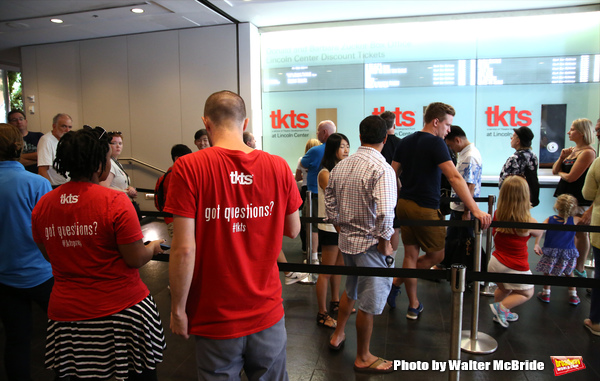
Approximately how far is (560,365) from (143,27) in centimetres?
797

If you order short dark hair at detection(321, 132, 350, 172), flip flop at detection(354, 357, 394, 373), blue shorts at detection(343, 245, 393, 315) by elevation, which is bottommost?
flip flop at detection(354, 357, 394, 373)

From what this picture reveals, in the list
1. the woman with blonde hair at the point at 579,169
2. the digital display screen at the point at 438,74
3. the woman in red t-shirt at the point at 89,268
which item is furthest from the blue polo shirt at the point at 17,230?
the digital display screen at the point at 438,74

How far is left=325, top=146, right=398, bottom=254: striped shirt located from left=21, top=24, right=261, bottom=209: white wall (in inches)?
208

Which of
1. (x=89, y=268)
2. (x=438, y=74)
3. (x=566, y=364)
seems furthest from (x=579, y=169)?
(x=89, y=268)

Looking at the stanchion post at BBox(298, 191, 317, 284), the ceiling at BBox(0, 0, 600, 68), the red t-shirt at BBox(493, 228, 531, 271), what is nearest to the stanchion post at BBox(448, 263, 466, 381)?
the red t-shirt at BBox(493, 228, 531, 271)

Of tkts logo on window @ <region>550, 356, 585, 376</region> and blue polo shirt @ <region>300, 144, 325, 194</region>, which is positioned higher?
blue polo shirt @ <region>300, 144, 325, 194</region>

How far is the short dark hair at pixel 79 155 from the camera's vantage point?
1.70m

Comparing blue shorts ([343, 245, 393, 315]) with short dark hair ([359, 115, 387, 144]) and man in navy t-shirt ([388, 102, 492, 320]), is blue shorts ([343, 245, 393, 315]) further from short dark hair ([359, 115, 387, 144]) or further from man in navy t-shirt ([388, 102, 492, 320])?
man in navy t-shirt ([388, 102, 492, 320])

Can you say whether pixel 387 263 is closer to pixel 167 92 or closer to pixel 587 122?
pixel 587 122

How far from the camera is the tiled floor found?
269cm

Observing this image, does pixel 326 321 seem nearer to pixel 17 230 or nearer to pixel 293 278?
pixel 293 278

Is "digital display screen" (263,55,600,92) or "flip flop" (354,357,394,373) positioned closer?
"flip flop" (354,357,394,373)

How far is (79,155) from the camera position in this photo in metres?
1.70

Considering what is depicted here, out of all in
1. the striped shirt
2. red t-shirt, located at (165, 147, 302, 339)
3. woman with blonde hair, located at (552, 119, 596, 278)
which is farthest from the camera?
woman with blonde hair, located at (552, 119, 596, 278)
